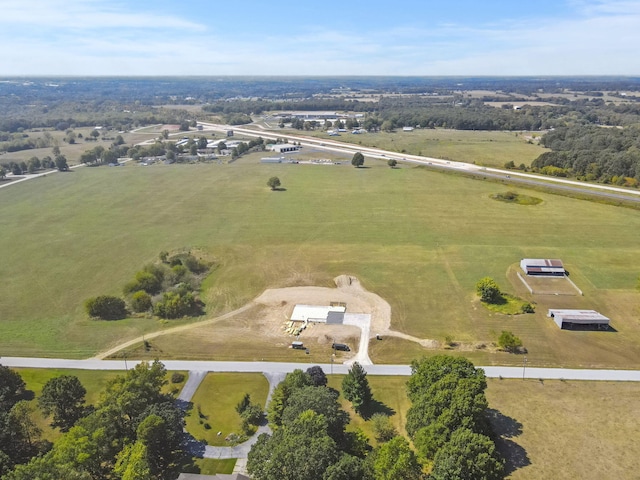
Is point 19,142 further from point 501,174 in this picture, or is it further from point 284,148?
point 501,174

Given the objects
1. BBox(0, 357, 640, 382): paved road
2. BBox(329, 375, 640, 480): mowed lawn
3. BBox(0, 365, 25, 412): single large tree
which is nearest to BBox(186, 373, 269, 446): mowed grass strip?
BBox(0, 357, 640, 382): paved road

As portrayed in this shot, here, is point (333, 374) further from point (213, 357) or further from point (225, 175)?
point (225, 175)

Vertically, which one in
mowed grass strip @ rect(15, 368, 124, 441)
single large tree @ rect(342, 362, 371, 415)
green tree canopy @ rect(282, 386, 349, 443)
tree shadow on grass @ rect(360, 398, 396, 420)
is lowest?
mowed grass strip @ rect(15, 368, 124, 441)

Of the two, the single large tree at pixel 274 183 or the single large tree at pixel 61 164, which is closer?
the single large tree at pixel 274 183

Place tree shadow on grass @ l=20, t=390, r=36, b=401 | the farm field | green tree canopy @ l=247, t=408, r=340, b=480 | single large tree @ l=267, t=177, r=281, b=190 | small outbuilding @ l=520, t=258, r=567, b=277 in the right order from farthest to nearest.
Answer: the farm field, single large tree @ l=267, t=177, r=281, b=190, small outbuilding @ l=520, t=258, r=567, b=277, tree shadow on grass @ l=20, t=390, r=36, b=401, green tree canopy @ l=247, t=408, r=340, b=480

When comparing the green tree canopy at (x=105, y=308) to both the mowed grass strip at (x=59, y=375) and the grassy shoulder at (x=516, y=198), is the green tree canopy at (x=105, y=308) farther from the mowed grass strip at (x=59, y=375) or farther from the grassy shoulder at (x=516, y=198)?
the grassy shoulder at (x=516, y=198)

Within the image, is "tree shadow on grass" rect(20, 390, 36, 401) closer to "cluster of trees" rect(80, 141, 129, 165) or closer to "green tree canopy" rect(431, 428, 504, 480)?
"green tree canopy" rect(431, 428, 504, 480)

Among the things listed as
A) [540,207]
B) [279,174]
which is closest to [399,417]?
[540,207]

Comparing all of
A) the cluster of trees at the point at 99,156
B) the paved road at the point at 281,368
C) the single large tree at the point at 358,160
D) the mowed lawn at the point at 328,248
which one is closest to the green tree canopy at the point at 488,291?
the mowed lawn at the point at 328,248
